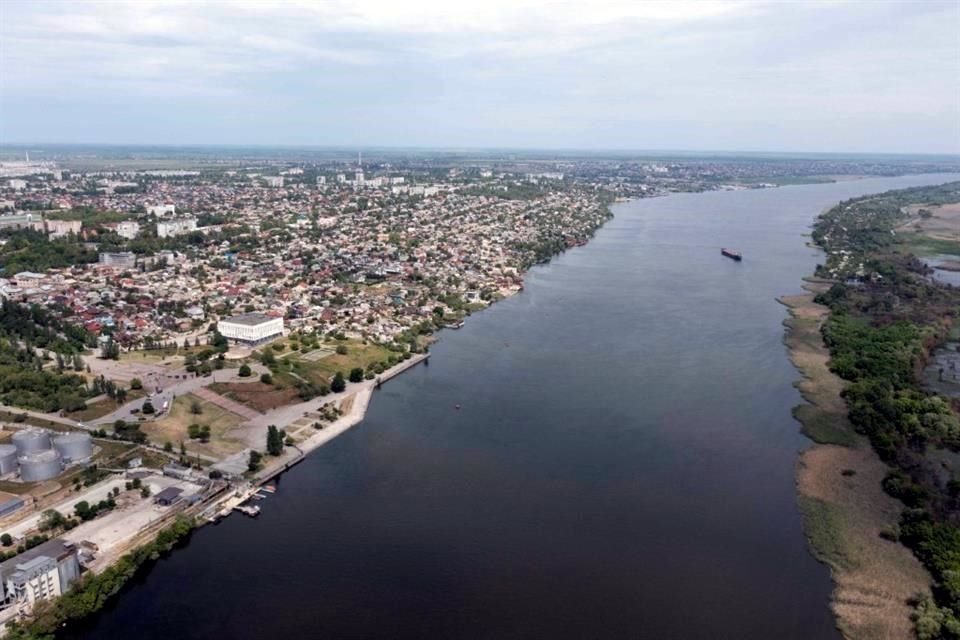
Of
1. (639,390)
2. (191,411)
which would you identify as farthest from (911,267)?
(191,411)

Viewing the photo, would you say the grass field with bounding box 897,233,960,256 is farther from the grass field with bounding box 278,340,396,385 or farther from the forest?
the grass field with bounding box 278,340,396,385

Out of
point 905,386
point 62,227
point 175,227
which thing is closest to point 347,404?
A: point 905,386

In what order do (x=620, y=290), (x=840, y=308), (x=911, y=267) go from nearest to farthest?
1. (x=840, y=308)
2. (x=620, y=290)
3. (x=911, y=267)

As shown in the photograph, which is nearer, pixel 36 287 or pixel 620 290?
pixel 36 287

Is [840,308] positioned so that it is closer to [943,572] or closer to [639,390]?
[639,390]

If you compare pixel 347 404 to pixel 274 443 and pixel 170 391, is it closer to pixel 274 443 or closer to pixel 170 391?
pixel 274 443

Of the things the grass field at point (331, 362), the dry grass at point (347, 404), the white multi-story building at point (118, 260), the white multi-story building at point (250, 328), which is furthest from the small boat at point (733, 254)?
the white multi-story building at point (118, 260)

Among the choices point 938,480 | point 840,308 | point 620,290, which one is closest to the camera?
point 938,480

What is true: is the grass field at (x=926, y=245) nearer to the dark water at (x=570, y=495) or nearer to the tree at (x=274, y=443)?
the dark water at (x=570, y=495)
